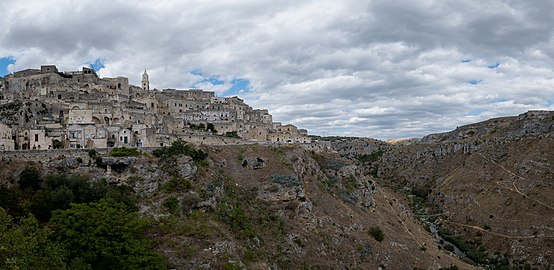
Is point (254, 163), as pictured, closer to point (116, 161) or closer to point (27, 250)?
point (116, 161)

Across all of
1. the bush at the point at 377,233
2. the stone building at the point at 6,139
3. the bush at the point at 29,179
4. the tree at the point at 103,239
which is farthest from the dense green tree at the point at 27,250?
the bush at the point at 377,233

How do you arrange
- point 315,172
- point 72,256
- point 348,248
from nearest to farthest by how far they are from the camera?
point 72,256
point 348,248
point 315,172

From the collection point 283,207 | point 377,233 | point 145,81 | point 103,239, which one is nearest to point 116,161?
point 103,239

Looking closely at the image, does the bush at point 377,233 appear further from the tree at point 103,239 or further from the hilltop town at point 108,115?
the tree at point 103,239

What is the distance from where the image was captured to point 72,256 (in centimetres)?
2670

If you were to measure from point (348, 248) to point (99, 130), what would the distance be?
3032 cm

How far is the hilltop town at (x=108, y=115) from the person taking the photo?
4978 cm

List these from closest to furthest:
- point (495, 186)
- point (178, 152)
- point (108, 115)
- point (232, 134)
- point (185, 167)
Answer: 1. point (185, 167)
2. point (178, 152)
3. point (108, 115)
4. point (232, 134)
5. point (495, 186)

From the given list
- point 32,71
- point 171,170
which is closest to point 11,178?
point 171,170

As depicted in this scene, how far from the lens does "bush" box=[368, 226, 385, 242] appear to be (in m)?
48.6

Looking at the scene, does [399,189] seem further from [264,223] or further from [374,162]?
[264,223]

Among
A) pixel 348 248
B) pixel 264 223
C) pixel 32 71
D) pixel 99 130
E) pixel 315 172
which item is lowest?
pixel 348 248

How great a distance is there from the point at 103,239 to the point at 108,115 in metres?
32.7

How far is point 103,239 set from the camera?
27.5m
